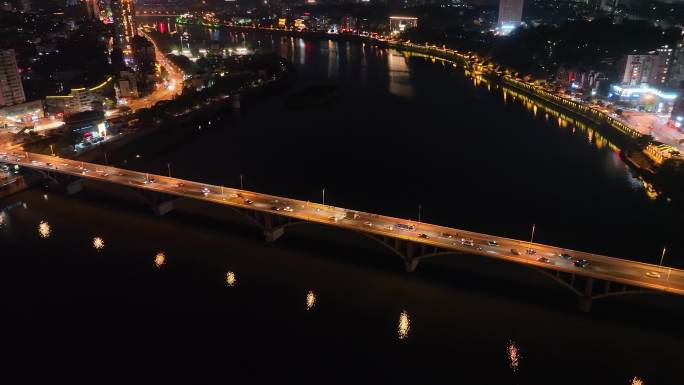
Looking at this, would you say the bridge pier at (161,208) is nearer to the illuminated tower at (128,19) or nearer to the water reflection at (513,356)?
the water reflection at (513,356)

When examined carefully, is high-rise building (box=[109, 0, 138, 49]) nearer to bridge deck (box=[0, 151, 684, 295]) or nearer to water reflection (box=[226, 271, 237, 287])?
bridge deck (box=[0, 151, 684, 295])

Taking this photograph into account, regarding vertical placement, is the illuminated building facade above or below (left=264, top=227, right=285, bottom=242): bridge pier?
above

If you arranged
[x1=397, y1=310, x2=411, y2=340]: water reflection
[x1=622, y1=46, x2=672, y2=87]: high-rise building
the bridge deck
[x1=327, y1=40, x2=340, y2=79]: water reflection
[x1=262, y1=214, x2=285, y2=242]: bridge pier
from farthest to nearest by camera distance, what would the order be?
[x1=327, y1=40, x2=340, y2=79]: water reflection < [x1=622, y1=46, x2=672, y2=87]: high-rise building < [x1=262, y1=214, x2=285, y2=242]: bridge pier < the bridge deck < [x1=397, y1=310, x2=411, y2=340]: water reflection

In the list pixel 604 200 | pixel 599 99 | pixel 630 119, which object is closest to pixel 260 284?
pixel 604 200

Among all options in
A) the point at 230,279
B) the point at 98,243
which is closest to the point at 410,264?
the point at 230,279

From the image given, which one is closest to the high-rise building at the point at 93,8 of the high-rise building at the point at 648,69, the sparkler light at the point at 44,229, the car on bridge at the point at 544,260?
the sparkler light at the point at 44,229

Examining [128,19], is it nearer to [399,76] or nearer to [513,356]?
[399,76]

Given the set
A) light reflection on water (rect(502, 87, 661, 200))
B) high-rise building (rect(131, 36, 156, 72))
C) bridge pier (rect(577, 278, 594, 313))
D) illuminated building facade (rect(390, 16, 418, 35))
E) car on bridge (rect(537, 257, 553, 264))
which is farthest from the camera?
illuminated building facade (rect(390, 16, 418, 35))

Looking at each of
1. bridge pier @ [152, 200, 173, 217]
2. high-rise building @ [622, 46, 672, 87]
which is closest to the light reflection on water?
high-rise building @ [622, 46, 672, 87]
